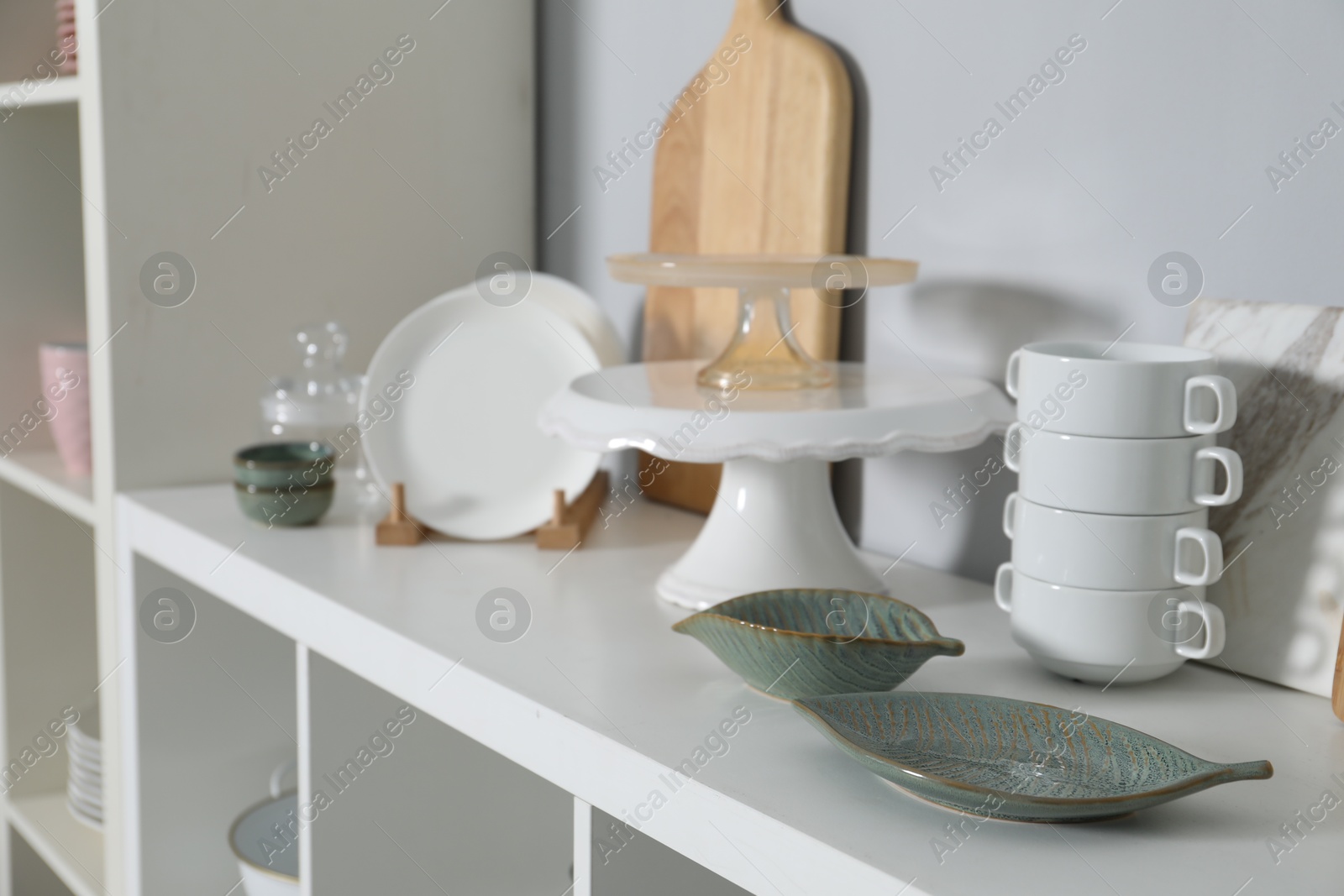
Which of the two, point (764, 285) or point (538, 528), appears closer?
point (764, 285)

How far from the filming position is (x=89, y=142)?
119cm

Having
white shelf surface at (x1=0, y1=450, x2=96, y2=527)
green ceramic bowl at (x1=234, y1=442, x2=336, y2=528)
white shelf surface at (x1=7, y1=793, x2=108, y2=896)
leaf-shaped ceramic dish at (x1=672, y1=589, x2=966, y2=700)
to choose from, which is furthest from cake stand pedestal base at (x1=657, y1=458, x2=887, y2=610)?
white shelf surface at (x1=7, y1=793, x2=108, y2=896)

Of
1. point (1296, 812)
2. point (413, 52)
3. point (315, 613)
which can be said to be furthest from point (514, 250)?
point (1296, 812)

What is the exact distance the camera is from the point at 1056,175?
2.86 ft

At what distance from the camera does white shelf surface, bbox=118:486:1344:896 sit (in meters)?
0.50

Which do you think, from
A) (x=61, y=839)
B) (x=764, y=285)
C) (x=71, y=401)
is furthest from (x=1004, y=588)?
(x=61, y=839)

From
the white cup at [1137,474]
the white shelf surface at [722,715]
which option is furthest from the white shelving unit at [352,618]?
the white cup at [1137,474]

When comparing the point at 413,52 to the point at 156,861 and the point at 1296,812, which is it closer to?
the point at 156,861

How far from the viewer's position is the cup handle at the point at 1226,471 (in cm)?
67

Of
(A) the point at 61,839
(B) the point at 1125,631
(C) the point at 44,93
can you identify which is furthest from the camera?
(A) the point at 61,839

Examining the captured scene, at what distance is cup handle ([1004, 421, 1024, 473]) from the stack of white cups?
25mm

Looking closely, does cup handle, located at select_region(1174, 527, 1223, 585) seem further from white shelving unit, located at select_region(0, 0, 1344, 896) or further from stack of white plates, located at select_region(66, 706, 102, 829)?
stack of white plates, located at select_region(66, 706, 102, 829)

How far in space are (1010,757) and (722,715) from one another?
16cm

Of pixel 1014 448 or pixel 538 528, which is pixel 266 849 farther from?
pixel 1014 448
